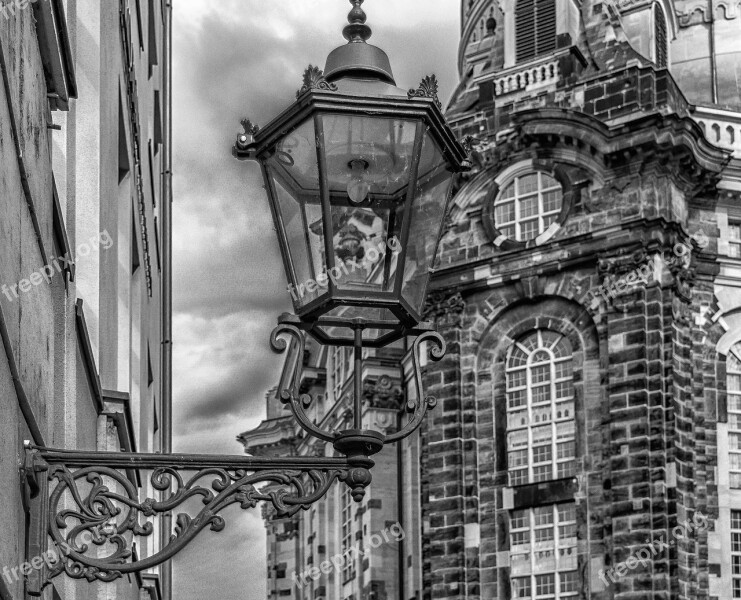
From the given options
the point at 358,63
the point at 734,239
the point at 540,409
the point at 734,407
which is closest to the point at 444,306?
the point at 540,409

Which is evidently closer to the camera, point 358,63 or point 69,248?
point 358,63

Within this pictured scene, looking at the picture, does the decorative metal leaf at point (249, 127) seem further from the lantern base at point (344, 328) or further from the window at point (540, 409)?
the window at point (540, 409)

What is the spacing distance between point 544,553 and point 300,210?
113 feet

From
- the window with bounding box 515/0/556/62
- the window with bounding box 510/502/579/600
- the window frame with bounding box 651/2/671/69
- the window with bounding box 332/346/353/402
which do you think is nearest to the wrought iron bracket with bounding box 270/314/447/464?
the window with bounding box 510/502/579/600

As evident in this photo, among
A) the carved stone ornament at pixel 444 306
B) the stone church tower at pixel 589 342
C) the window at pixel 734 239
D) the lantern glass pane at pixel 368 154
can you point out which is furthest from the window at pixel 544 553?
the lantern glass pane at pixel 368 154

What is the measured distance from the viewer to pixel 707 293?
4334cm

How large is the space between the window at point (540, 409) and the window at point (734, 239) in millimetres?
4656

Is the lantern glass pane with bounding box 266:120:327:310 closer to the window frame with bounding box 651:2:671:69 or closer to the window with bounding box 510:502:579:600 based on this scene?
the window with bounding box 510:502:579:600

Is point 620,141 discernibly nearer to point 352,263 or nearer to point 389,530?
point 389,530

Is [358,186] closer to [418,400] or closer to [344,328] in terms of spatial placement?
[344,328]

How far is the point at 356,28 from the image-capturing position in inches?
349

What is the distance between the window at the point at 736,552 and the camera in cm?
4113

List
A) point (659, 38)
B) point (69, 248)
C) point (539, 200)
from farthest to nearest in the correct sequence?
point (659, 38), point (539, 200), point (69, 248)

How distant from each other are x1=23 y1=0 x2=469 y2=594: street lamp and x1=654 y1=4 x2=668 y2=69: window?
4081 cm
